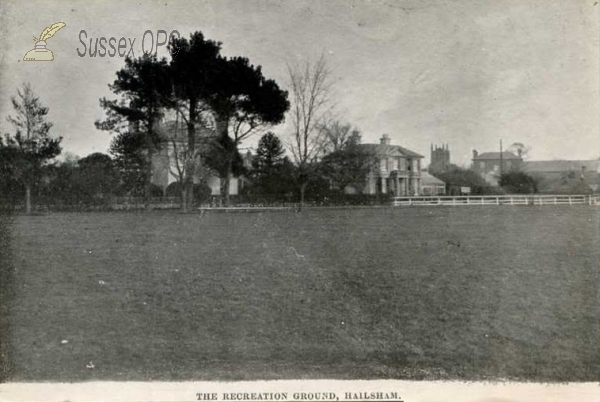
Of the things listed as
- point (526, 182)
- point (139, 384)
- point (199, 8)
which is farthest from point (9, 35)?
point (526, 182)

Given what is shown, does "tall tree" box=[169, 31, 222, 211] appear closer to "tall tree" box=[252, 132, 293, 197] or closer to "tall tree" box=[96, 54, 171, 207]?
"tall tree" box=[96, 54, 171, 207]

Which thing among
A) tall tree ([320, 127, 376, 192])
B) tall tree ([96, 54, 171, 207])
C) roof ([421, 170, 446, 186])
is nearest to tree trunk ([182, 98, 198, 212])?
tall tree ([96, 54, 171, 207])

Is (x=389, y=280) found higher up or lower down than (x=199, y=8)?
lower down

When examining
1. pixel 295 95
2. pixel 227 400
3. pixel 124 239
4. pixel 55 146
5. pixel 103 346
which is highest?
pixel 295 95

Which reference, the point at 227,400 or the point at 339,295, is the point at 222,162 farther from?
the point at 227,400

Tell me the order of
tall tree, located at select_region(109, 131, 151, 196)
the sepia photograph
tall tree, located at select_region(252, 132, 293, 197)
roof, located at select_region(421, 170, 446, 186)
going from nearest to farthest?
the sepia photograph < tall tree, located at select_region(109, 131, 151, 196) < tall tree, located at select_region(252, 132, 293, 197) < roof, located at select_region(421, 170, 446, 186)

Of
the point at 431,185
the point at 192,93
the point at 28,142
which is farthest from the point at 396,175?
the point at 28,142
